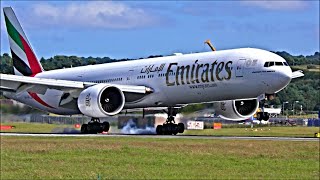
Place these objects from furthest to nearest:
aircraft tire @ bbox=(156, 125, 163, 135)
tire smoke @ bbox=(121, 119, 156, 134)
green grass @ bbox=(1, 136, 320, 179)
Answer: tire smoke @ bbox=(121, 119, 156, 134), aircraft tire @ bbox=(156, 125, 163, 135), green grass @ bbox=(1, 136, 320, 179)

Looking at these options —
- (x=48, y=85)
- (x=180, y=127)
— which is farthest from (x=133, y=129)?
(x=48, y=85)

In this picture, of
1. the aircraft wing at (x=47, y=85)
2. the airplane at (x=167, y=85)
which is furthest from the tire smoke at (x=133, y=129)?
the aircraft wing at (x=47, y=85)

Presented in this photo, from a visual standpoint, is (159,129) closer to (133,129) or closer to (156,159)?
(133,129)

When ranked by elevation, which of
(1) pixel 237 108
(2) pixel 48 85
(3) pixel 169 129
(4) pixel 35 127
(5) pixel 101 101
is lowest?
(3) pixel 169 129

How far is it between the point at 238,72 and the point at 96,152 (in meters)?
12.0

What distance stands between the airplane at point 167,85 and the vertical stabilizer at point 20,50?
355 cm

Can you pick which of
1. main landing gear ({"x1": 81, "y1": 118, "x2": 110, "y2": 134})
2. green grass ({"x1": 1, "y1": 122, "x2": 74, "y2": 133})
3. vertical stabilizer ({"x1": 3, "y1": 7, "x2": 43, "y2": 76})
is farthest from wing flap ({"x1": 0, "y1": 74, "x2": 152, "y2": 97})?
vertical stabilizer ({"x1": 3, "y1": 7, "x2": 43, "y2": 76})

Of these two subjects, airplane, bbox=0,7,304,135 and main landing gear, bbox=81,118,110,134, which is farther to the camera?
main landing gear, bbox=81,118,110,134

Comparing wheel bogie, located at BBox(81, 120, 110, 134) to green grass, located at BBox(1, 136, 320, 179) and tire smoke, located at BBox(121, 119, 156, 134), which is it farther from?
green grass, located at BBox(1, 136, 320, 179)

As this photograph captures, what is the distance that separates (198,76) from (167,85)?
2700mm

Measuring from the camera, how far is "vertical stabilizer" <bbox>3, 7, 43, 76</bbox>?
64.2 m

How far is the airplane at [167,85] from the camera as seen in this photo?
47.9 m

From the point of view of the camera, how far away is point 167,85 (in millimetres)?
52125

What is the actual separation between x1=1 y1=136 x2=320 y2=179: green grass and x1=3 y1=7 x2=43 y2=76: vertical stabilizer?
16673mm
